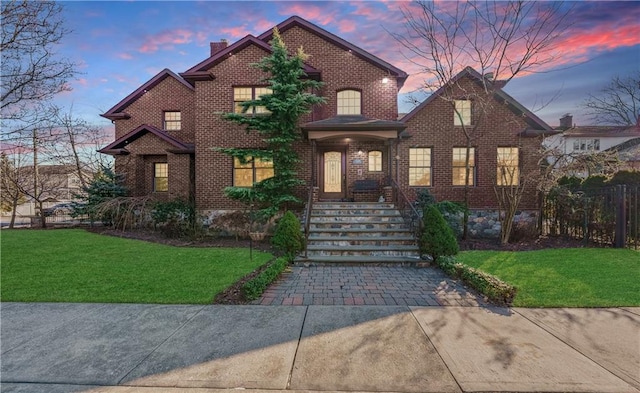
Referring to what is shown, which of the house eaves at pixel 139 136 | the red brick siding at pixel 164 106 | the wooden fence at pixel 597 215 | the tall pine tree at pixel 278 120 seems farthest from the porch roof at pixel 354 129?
the red brick siding at pixel 164 106

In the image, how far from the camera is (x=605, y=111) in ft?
87.4

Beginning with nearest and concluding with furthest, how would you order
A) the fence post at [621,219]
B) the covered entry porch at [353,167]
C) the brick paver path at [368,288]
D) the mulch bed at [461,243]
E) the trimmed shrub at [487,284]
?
the trimmed shrub at [487,284] < the brick paver path at [368,288] < the fence post at [621,219] < the mulch bed at [461,243] < the covered entry porch at [353,167]

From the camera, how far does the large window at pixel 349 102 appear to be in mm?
13492

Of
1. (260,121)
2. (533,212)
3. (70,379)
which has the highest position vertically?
(260,121)

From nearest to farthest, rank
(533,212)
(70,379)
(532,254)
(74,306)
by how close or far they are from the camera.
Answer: (70,379) < (74,306) < (532,254) < (533,212)

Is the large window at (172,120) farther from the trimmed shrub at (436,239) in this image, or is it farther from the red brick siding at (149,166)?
the trimmed shrub at (436,239)

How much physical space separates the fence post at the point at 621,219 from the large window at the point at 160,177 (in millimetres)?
18644

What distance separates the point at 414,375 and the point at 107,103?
28.4 meters

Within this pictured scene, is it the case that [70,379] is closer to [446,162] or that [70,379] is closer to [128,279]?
[128,279]

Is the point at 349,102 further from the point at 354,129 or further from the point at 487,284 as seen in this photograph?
the point at 487,284

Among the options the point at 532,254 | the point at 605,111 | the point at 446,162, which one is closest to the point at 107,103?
the point at 446,162

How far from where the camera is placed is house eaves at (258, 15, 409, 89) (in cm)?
1322

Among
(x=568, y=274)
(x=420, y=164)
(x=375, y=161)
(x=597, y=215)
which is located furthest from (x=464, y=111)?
(x=568, y=274)

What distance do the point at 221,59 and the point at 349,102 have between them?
5.83 metres
